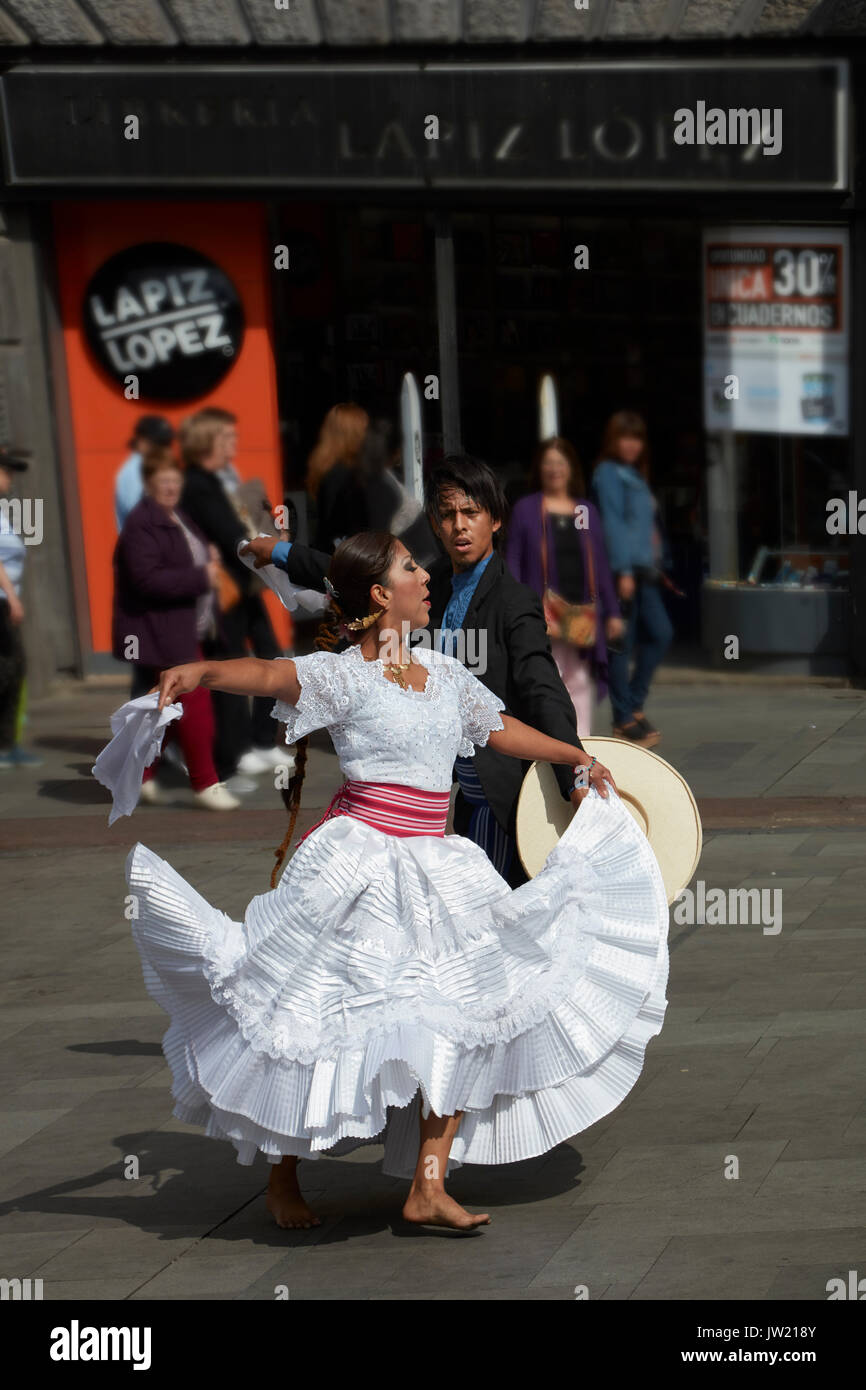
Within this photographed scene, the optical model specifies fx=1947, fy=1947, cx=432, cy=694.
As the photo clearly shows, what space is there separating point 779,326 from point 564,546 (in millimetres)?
3665

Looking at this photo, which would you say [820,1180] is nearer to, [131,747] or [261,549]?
[131,747]

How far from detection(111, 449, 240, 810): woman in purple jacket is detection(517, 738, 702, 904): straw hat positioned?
4854mm

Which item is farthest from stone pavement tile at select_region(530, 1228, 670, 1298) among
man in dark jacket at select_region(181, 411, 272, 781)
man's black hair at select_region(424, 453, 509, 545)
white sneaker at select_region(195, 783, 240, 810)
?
man in dark jacket at select_region(181, 411, 272, 781)

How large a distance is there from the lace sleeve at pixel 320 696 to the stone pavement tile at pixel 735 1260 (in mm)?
1467

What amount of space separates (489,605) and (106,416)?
809 cm

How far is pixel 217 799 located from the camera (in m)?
10.0

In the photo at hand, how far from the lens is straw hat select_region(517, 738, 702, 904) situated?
5.26m

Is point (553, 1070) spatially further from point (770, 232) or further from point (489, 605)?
point (770, 232)

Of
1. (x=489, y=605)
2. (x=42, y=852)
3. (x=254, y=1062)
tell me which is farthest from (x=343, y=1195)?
(x=42, y=852)

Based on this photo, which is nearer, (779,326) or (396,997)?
(396,997)

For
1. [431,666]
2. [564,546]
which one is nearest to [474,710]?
[431,666]

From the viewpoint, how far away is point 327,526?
11430 mm

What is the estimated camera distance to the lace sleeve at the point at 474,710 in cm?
486

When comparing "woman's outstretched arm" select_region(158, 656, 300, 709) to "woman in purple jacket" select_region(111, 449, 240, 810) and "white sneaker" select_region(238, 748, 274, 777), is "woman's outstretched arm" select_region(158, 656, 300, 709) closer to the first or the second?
"woman in purple jacket" select_region(111, 449, 240, 810)
